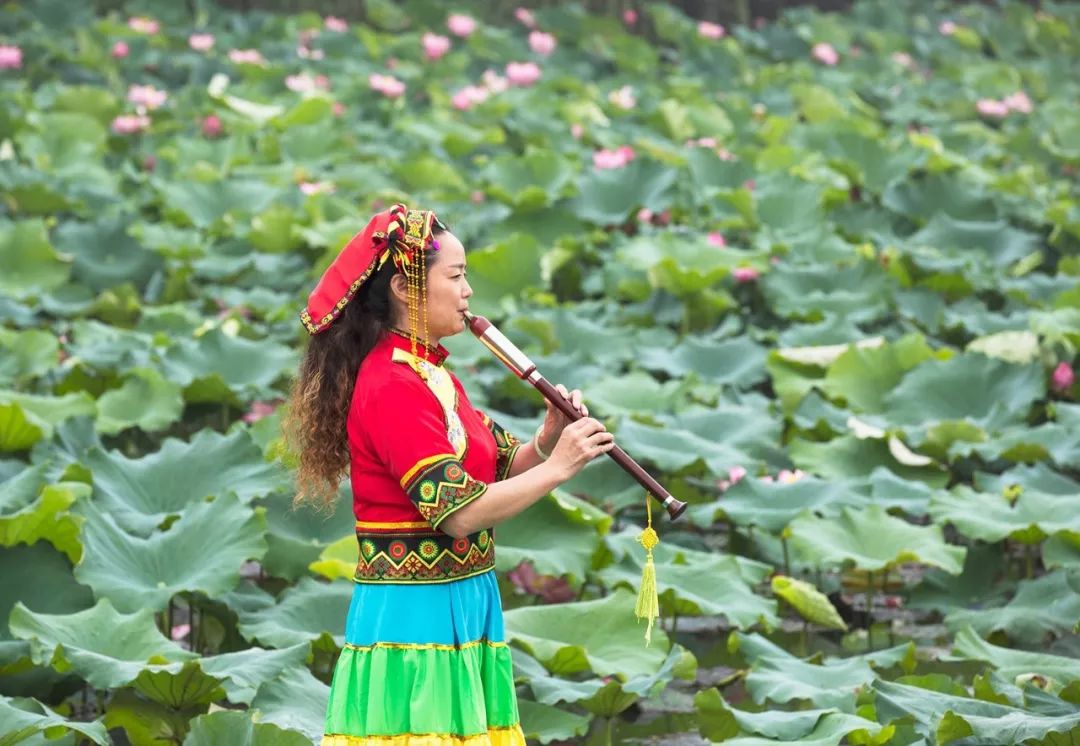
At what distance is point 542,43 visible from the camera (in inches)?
432

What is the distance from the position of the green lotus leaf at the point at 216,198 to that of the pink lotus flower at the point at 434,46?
10.5 ft

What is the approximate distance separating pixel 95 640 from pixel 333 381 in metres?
1.17

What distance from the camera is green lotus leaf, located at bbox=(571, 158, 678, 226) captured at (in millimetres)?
7551

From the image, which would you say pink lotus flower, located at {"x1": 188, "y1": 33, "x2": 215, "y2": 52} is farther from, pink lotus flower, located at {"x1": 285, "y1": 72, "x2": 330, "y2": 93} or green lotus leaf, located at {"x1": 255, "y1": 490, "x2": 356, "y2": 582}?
green lotus leaf, located at {"x1": 255, "y1": 490, "x2": 356, "y2": 582}

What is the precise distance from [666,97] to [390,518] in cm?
789

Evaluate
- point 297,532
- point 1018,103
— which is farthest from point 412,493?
point 1018,103

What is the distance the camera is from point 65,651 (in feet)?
11.2

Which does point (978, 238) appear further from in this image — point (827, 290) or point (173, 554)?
point (173, 554)

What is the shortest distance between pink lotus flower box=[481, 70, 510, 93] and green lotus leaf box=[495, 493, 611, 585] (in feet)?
19.3

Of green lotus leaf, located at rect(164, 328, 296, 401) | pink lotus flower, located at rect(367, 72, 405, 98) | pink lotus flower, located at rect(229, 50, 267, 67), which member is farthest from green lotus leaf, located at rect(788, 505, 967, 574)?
pink lotus flower, located at rect(229, 50, 267, 67)

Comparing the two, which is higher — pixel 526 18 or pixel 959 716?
pixel 959 716

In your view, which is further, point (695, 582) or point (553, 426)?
point (695, 582)

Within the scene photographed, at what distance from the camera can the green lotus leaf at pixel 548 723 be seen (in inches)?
137

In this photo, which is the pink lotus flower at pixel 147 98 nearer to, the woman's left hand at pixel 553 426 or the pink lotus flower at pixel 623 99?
the pink lotus flower at pixel 623 99
